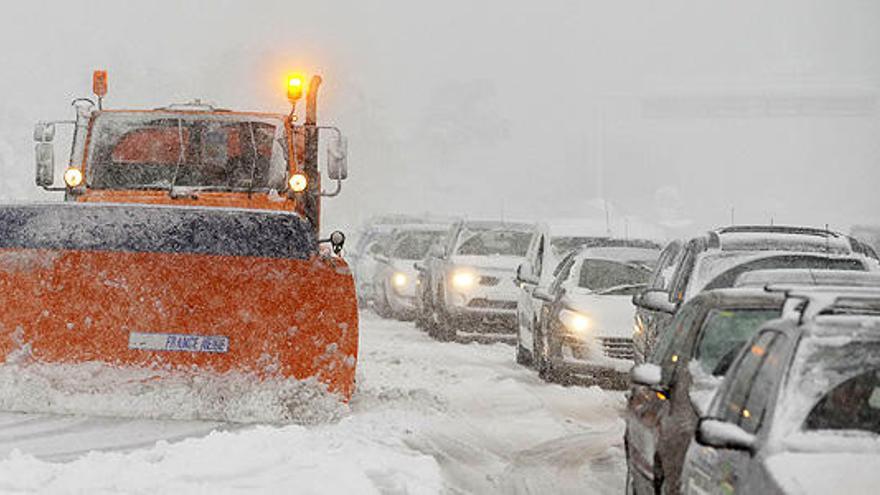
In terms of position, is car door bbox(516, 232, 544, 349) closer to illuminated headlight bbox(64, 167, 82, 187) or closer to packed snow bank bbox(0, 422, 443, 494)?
illuminated headlight bbox(64, 167, 82, 187)

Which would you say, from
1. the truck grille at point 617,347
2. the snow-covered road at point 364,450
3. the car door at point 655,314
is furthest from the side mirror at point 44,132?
the truck grille at point 617,347

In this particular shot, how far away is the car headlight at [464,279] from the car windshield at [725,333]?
15.8 m

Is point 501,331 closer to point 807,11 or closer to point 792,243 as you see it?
point 792,243

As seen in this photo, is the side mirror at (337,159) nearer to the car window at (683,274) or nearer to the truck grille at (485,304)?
the car window at (683,274)

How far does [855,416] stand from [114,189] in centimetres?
939

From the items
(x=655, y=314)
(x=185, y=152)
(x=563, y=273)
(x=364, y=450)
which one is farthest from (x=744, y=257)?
(x=563, y=273)

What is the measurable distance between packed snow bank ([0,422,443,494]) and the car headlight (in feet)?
40.6

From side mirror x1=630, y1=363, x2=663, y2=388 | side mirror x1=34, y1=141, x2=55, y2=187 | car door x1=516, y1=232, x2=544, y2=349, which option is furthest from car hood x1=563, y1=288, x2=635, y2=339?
side mirror x1=630, y1=363, x2=663, y2=388

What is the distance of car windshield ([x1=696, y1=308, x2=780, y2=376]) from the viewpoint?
7117 millimetres

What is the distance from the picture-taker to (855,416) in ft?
17.5

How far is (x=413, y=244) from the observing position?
29422 mm

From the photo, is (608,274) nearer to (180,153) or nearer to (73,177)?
(180,153)

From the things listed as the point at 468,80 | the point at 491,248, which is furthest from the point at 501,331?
the point at 468,80

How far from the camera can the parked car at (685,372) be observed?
674cm
